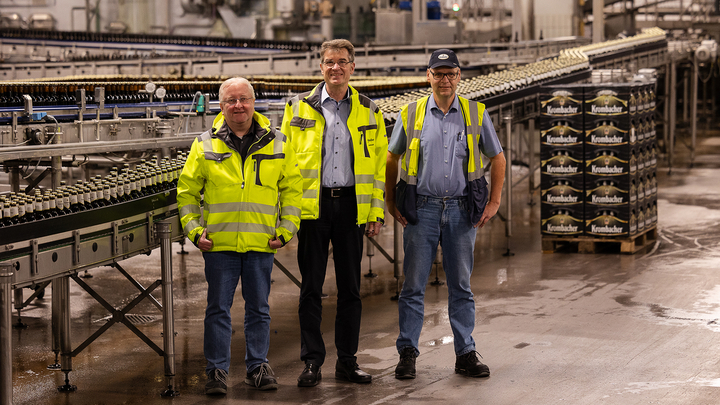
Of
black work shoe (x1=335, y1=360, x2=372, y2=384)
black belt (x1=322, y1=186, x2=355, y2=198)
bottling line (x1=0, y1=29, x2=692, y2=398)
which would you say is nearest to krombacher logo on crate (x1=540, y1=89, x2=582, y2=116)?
bottling line (x1=0, y1=29, x2=692, y2=398)

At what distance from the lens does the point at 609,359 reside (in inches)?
217

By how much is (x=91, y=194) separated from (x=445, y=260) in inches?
79.8

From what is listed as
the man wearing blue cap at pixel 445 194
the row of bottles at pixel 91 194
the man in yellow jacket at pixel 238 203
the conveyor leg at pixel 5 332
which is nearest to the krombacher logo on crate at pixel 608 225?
the man wearing blue cap at pixel 445 194

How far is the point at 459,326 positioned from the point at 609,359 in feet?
3.47

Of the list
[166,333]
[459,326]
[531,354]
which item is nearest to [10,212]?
[166,333]

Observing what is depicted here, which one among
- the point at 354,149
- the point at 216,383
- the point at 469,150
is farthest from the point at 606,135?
the point at 216,383

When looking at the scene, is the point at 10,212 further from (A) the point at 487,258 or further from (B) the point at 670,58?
(B) the point at 670,58

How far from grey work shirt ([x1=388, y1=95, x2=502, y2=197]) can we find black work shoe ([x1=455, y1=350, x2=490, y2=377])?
0.96m

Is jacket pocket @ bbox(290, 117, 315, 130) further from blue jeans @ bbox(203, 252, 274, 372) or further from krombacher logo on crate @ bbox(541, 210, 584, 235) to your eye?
krombacher logo on crate @ bbox(541, 210, 584, 235)

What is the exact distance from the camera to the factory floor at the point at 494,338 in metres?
4.98

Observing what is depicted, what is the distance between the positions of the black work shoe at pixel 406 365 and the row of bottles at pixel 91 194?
1727 mm

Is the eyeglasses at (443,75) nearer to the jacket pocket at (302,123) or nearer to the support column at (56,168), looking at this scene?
the jacket pocket at (302,123)

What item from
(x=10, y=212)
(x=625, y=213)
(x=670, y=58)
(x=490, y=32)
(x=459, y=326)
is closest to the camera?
(x=10, y=212)

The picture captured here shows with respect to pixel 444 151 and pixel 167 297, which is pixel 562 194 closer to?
pixel 444 151
